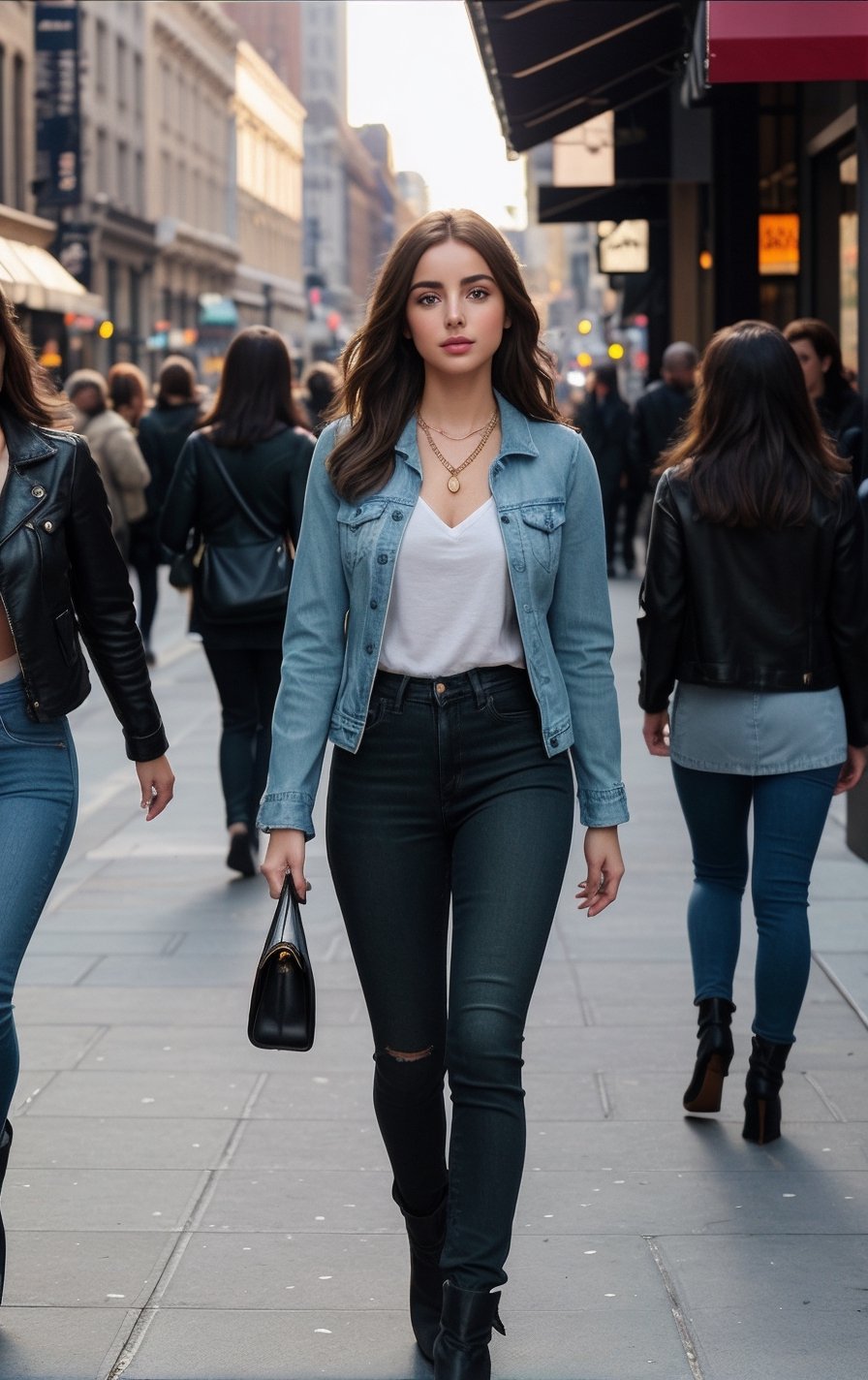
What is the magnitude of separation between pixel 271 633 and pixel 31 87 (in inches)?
1288

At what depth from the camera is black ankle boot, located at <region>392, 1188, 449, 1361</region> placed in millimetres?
3693

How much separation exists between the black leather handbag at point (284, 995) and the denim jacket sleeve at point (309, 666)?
24 centimetres

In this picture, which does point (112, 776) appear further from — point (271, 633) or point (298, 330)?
point (298, 330)

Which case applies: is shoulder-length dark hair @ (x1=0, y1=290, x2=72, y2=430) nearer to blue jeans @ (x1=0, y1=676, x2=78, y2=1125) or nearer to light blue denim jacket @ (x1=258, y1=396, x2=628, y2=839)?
blue jeans @ (x1=0, y1=676, x2=78, y2=1125)

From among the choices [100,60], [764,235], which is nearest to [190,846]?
[764,235]

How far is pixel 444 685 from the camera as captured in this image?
3.50m

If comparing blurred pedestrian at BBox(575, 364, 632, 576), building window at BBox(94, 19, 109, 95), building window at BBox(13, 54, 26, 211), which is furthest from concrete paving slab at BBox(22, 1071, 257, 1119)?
building window at BBox(94, 19, 109, 95)

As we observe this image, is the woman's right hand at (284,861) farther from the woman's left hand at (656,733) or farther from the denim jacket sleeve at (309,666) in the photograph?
the woman's left hand at (656,733)

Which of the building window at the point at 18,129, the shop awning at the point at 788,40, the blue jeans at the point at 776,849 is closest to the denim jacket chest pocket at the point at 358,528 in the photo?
the blue jeans at the point at 776,849

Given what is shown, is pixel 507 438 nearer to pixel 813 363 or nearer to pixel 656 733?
pixel 656 733

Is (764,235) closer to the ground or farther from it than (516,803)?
farther from it

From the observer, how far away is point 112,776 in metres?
10.5

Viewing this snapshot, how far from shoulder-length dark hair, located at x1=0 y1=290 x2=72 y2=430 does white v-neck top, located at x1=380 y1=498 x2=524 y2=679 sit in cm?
87

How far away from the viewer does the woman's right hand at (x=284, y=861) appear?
3.51 metres
